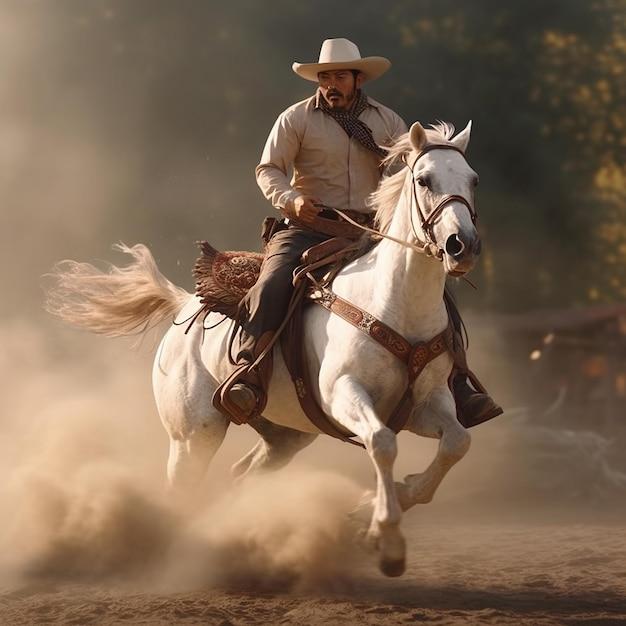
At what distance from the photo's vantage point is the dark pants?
5.57 metres

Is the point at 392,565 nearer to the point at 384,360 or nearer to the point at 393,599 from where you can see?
the point at 384,360

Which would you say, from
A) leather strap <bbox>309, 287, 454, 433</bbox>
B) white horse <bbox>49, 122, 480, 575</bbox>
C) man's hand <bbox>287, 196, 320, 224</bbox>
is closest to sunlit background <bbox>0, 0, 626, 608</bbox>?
white horse <bbox>49, 122, 480, 575</bbox>

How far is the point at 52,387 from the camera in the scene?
11.6m

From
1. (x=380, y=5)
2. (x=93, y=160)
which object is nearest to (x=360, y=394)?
(x=93, y=160)

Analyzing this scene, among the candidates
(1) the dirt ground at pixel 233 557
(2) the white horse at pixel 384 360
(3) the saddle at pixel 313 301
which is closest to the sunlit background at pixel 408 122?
(1) the dirt ground at pixel 233 557

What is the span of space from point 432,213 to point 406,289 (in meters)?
0.51

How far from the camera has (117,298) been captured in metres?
6.77

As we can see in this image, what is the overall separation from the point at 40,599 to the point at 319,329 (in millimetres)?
1957

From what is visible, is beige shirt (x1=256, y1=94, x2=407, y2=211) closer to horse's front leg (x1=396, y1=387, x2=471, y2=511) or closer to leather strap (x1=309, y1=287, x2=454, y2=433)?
leather strap (x1=309, y1=287, x2=454, y2=433)

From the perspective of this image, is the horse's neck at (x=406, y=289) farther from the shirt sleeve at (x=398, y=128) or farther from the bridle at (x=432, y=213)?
the shirt sleeve at (x=398, y=128)

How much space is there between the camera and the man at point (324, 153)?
18.9ft

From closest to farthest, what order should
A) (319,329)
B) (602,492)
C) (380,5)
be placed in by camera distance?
(319,329) → (602,492) → (380,5)

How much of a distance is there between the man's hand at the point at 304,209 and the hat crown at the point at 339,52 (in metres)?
0.69

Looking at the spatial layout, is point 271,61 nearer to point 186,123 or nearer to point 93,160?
point 186,123
